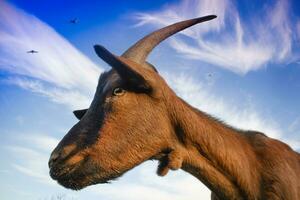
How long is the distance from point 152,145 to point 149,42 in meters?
1.64

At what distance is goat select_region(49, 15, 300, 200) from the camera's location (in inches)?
199

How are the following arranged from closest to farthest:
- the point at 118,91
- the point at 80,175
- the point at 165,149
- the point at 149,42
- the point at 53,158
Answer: the point at 53,158
the point at 80,175
the point at 118,91
the point at 165,149
the point at 149,42

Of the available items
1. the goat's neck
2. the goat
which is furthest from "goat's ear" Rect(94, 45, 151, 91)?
the goat's neck

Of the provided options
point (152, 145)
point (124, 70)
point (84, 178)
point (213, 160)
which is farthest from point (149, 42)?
point (84, 178)

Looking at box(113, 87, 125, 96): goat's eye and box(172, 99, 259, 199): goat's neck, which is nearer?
box(113, 87, 125, 96): goat's eye

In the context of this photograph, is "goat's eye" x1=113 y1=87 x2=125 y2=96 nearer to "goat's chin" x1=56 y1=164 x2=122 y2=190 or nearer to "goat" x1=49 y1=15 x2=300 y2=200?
"goat" x1=49 y1=15 x2=300 y2=200

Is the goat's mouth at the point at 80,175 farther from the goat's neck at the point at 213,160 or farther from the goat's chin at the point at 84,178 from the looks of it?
the goat's neck at the point at 213,160

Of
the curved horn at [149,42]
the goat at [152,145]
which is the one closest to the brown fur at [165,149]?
the goat at [152,145]

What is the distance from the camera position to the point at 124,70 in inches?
201

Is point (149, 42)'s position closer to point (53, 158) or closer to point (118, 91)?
point (118, 91)

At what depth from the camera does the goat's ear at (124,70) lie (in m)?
4.92

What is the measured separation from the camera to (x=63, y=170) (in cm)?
491

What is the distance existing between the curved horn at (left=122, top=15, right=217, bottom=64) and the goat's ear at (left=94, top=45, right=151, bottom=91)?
2.26 feet

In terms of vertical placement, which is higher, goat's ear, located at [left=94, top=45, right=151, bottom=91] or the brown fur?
goat's ear, located at [left=94, top=45, right=151, bottom=91]
